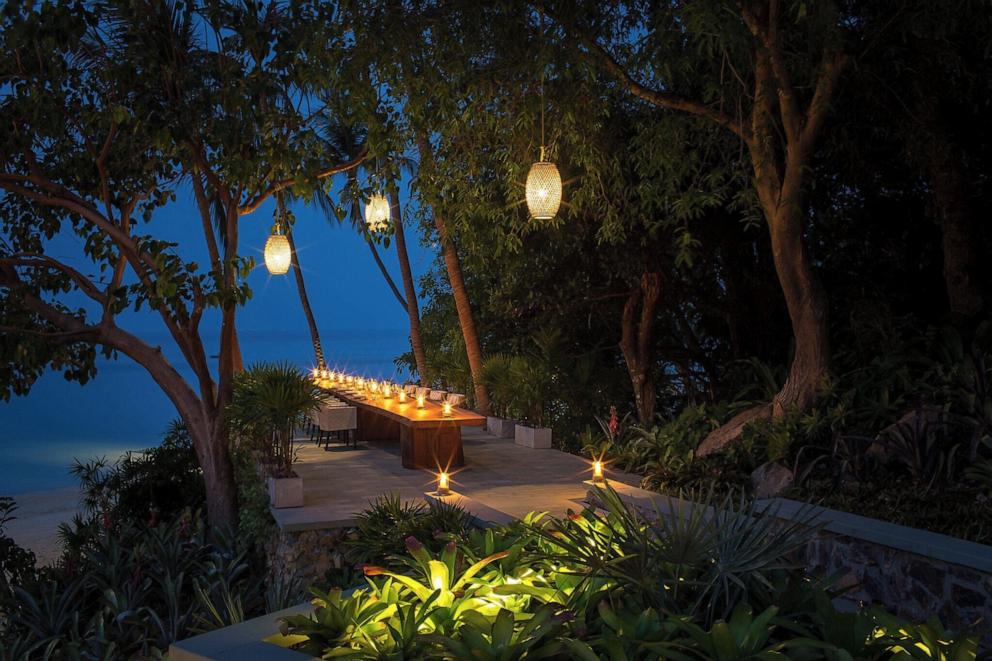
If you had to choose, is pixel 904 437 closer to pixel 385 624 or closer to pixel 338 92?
pixel 385 624

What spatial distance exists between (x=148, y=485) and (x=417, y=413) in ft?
13.1

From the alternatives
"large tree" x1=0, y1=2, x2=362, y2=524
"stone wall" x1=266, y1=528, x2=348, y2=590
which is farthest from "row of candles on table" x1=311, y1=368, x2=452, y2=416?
"stone wall" x1=266, y1=528, x2=348, y2=590

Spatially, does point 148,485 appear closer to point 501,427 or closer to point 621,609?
point 501,427

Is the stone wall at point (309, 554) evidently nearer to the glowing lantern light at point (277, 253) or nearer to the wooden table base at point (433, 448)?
the wooden table base at point (433, 448)

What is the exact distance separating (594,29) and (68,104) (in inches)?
208

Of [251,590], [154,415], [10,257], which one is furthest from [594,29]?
[154,415]

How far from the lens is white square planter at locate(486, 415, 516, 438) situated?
11.6 m

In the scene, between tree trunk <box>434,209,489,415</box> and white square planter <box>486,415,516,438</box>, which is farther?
tree trunk <box>434,209,489,415</box>

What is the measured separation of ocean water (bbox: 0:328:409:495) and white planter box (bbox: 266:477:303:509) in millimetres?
4565

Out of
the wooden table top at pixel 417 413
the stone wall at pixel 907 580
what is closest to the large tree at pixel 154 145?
the wooden table top at pixel 417 413

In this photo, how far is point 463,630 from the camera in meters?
3.01

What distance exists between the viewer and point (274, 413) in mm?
7723

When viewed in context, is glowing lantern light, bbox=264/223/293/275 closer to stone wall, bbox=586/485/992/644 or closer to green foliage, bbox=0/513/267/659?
green foliage, bbox=0/513/267/659

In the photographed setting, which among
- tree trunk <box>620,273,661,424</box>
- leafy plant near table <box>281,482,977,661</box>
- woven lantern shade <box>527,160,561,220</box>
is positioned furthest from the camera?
tree trunk <box>620,273,661,424</box>
